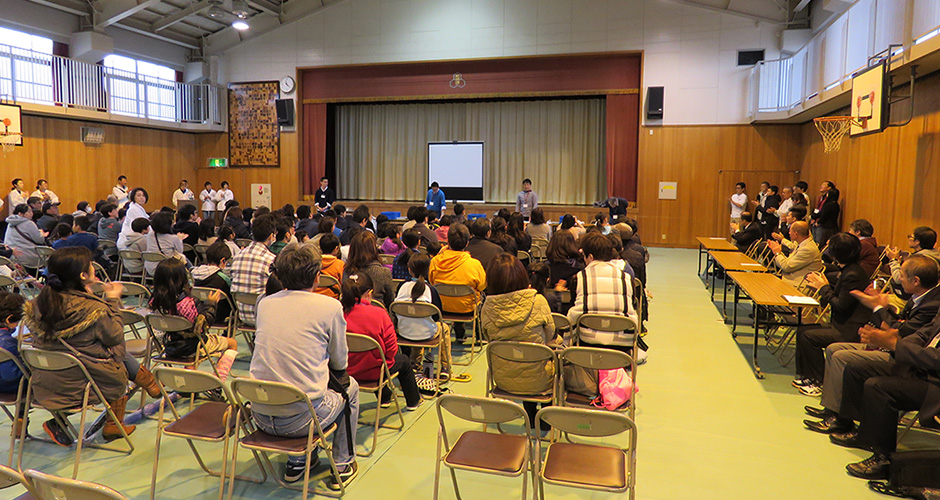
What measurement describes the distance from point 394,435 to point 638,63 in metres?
13.2

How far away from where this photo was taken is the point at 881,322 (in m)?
4.10

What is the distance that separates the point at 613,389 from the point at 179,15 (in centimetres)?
1639

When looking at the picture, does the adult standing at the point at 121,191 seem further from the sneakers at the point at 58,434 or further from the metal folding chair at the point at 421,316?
the metal folding chair at the point at 421,316

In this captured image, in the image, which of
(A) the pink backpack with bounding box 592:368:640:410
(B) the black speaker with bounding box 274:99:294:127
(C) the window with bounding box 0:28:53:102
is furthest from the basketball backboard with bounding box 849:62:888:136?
(C) the window with bounding box 0:28:53:102

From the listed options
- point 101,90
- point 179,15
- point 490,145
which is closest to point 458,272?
point 490,145

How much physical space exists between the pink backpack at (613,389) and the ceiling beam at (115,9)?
1482 cm

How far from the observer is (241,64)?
1783 centimetres

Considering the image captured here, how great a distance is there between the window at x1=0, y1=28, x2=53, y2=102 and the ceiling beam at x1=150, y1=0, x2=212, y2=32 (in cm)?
281

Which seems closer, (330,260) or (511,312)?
(511,312)

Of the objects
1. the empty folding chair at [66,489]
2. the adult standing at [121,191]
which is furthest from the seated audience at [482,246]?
the adult standing at [121,191]

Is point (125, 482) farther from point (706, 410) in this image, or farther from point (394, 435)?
point (706, 410)

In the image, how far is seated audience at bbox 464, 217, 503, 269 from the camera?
6203 millimetres

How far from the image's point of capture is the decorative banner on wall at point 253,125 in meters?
17.7

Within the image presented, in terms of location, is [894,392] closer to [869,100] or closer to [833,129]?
[869,100]
